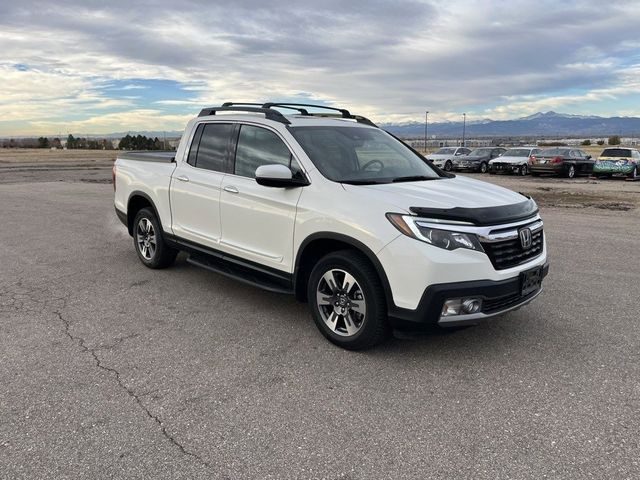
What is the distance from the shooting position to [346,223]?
13.5 feet

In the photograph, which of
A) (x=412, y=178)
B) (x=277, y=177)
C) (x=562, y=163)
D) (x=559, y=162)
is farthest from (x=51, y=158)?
(x=412, y=178)

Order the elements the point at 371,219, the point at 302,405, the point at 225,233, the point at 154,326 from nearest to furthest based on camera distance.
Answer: the point at 302,405
the point at 371,219
the point at 154,326
the point at 225,233

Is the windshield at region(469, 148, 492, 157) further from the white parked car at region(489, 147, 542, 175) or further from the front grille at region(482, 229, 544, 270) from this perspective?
the front grille at region(482, 229, 544, 270)

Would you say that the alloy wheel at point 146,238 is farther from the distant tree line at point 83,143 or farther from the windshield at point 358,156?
the distant tree line at point 83,143

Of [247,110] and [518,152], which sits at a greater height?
[247,110]

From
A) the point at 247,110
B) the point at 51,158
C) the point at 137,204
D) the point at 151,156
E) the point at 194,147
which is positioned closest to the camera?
the point at 247,110

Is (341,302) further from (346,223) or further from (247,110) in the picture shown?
(247,110)

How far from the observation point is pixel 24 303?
18.0 feet

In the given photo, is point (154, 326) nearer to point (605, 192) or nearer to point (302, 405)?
point (302, 405)

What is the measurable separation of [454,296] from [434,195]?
0.86 metres

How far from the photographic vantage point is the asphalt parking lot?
9.50 feet

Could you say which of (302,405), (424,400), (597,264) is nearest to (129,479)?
(302,405)

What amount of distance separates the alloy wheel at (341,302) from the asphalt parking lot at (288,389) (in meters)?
0.21

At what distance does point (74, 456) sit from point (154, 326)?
1991mm
